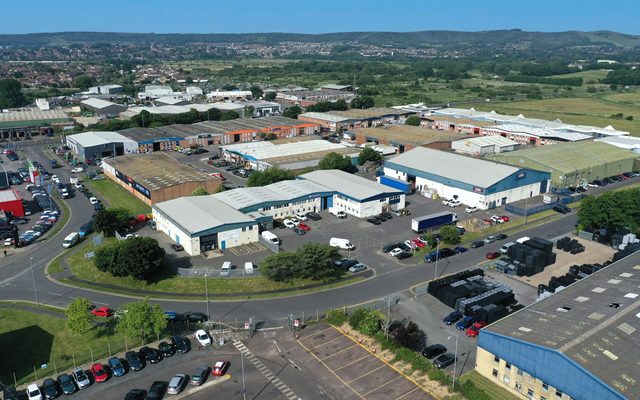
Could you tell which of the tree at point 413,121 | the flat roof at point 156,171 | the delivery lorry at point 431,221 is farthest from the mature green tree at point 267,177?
the tree at point 413,121

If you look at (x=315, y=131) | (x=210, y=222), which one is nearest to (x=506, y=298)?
(x=210, y=222)

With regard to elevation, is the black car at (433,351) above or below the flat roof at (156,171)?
below

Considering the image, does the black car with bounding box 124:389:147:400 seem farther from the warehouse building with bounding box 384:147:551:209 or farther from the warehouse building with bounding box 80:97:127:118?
the warehouse building with bounding box 80:97:127:118

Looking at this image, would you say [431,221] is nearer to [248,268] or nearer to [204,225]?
[248,268]

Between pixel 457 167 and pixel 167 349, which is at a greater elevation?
pixel 457 167

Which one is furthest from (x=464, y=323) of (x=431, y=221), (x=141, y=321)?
(x=141, y=321)

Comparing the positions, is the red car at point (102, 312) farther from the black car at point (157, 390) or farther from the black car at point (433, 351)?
the black car at point (433, 351)

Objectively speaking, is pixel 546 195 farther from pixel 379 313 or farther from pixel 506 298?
pixel 379 313
